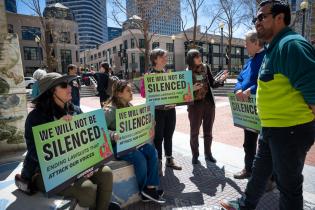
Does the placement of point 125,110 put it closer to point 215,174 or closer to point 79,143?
point 79,143

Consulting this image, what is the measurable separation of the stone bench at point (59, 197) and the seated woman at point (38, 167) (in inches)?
4.7

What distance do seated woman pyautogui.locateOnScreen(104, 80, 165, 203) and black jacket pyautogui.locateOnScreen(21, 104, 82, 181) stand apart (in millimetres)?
717

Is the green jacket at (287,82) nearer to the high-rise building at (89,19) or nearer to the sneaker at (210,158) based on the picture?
the sneaker at (210,158)

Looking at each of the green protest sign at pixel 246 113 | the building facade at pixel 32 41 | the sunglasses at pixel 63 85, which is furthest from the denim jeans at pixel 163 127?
the building facade at pixel 32 41

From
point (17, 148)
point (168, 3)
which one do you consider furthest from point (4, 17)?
point (168, 3)

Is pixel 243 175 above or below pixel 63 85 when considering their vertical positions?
below

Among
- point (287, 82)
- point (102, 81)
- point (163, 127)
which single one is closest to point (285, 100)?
point (287, 82)

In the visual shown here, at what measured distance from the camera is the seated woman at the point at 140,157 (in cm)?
311

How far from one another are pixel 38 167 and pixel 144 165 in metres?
1.16

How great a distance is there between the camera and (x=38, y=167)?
261 centimetres

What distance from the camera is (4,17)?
487 centimetres

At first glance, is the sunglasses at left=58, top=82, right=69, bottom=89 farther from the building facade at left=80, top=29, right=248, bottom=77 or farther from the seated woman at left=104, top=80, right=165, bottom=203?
the building facade at left=80, top=29, right=248, bottom=77

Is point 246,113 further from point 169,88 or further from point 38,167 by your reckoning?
point 38,167

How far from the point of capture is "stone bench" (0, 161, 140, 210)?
257 centimetres
